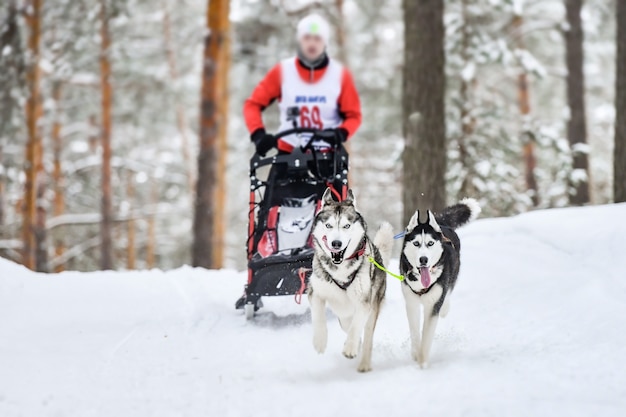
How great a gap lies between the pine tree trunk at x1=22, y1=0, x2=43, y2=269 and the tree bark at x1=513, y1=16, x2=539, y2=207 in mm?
10019

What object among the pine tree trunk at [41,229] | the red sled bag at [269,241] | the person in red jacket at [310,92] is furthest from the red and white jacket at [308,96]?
the pine tree trunk at [41,229]

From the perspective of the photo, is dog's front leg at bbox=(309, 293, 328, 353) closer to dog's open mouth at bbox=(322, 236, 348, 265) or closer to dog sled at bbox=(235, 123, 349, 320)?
dog's open mouth at bbox=(322, 236, 348, 265)

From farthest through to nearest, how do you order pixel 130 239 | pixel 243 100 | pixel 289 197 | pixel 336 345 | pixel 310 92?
pixel 130 239, pixel 243 100, pixel 310 92, pixel 289 197, pixel 336 345

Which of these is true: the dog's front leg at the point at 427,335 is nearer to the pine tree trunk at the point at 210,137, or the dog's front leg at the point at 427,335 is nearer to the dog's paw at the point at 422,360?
the dog's paw at the point at 422,360

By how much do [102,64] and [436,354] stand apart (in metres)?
13.9

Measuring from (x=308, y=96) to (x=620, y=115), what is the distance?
3.44 m

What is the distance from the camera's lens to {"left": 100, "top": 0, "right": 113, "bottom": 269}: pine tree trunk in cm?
1406

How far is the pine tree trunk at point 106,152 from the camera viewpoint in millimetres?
14062

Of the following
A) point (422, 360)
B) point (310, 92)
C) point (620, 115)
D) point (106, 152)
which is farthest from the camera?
point (106, 152)

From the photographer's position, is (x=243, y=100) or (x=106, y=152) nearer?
(x=106, y=152)

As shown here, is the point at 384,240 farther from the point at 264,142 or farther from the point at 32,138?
the point at 32,138

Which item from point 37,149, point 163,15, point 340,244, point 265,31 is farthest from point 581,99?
point 163,15

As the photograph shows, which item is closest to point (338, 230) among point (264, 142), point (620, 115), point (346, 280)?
point (346, 280)

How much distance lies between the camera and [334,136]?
4.58m
